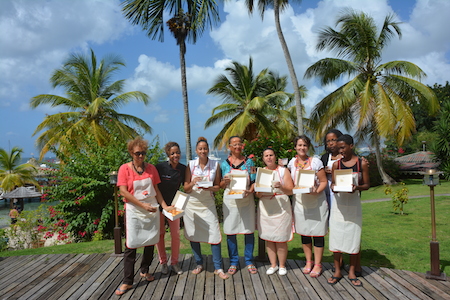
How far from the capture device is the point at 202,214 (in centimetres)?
430

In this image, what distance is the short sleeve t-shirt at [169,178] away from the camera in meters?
4.34

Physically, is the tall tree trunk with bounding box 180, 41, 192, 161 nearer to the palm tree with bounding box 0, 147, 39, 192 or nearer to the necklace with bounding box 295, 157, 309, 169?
the necklace with bounding box 295, 157, 309, 169

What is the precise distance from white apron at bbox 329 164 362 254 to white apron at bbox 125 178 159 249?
2244 mm

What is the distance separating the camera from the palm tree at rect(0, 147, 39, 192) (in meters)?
24.8

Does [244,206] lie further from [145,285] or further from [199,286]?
[145,285]

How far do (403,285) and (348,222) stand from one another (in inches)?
38.7

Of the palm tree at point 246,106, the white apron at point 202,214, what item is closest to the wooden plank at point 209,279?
the white apron at point 202,214

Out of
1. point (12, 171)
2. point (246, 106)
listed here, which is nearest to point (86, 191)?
point (246, 106)

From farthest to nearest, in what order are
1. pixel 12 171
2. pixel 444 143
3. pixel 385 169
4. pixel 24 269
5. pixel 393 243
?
pixel 12 171
pixel 385 169
pixel 444 143
pixel 393 243
pixel 24 269

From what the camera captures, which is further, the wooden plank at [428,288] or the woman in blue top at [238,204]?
the woman in blue top at [238,204]

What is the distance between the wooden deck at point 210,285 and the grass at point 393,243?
126 cm

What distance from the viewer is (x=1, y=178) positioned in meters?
25.1

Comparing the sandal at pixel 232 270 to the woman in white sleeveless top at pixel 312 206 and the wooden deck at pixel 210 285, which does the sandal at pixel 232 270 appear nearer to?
the wooden deck at pixel 210 285

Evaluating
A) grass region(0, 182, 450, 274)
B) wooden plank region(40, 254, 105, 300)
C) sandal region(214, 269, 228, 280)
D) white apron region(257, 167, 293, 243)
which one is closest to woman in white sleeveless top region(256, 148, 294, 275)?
white apron region(257, 167, 293, 243)
